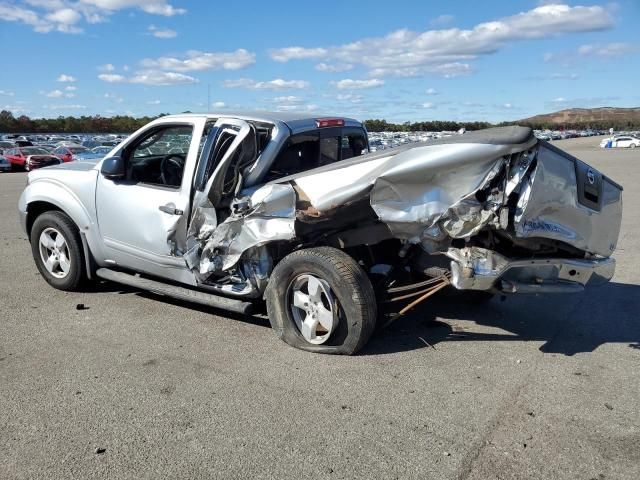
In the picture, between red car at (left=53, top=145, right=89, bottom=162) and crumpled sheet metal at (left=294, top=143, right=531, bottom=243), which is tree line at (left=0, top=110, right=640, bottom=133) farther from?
crumpled sheet metal at (left=294, top=143, right=531, bottom=243)

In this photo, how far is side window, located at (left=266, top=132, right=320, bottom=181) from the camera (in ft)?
Answer: 16.9

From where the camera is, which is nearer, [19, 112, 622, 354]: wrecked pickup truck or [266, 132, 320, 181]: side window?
[19, 112, 622, 354]: wrecked pickup truck

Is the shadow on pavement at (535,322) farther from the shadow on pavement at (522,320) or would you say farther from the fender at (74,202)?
the fender at (74,202)

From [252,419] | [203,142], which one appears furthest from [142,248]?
[252,419]

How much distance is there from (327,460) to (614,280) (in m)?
5.08

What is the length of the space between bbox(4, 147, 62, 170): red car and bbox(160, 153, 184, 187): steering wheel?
29.8 m

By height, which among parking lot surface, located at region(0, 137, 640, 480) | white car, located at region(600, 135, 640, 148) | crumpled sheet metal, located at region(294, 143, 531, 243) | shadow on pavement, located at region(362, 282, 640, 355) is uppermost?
crumpled sheet metal, located at region(294, 143, 531, 243)

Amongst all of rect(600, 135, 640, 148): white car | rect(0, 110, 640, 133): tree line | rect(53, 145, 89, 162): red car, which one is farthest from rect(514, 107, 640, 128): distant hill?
rect(53, 145, 89, 162): red car

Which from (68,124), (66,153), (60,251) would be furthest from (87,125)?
(60,251)

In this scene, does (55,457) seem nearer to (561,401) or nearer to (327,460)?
(327,460)

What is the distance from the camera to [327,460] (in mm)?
3162

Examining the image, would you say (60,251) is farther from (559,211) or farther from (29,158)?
(29,158)

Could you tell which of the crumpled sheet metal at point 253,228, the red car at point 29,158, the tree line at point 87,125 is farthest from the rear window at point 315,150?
the tree line at point 87,125

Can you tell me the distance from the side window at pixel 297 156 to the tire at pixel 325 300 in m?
0.91
